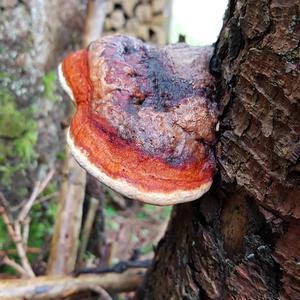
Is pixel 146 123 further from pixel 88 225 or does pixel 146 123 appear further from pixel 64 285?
pixel 88 225

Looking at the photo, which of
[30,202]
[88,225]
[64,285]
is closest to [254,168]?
[64,285]

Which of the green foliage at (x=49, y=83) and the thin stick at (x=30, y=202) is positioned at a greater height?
the green foliage at (x=49, y=83)

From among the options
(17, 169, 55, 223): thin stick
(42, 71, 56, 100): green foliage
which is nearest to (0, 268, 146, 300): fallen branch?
(17, 169, 55, 223): thin stick

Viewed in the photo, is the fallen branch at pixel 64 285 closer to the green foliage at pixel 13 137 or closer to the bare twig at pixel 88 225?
the bare twig at pixel 88 225

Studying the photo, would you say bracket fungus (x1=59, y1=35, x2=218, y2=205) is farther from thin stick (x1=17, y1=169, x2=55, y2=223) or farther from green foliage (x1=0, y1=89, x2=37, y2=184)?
green foliage (x1=0, y1=89, x2=37, y2=184)

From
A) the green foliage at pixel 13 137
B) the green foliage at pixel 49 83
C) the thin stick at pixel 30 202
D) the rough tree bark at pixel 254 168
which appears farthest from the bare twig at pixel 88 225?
the rough tree bark at pixel 254 168

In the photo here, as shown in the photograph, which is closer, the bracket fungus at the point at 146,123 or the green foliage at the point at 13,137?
the bracket fungus at the point at 146,123

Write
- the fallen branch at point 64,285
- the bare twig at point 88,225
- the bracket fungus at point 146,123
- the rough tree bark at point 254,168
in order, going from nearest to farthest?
the rough tree bark at point 254,168 < the bracket fungus at point 146,123 < the fallen branch at point 64,285 < the bare twig at point 88,225
